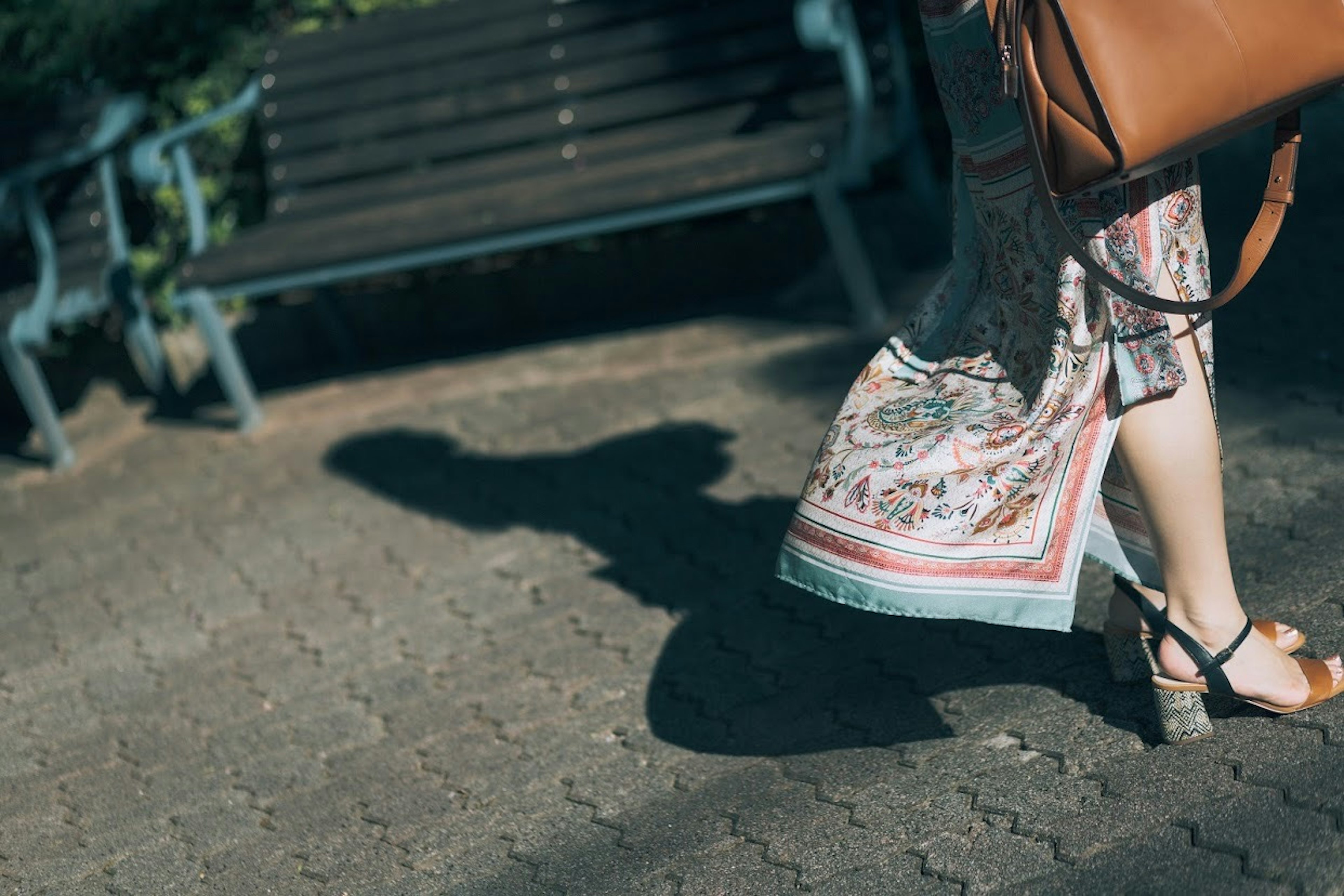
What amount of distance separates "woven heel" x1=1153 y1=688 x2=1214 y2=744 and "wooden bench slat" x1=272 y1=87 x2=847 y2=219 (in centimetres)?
280

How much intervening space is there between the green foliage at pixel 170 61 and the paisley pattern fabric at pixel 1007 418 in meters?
4.21

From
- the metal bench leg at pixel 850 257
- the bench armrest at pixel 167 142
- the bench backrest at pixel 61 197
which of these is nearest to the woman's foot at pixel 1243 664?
the metal bench leg at pixel 850 257

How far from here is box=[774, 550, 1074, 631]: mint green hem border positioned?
A: 7.64ft

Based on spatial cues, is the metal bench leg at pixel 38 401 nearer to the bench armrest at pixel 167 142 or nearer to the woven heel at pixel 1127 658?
the bench armrest at pixel 167 142

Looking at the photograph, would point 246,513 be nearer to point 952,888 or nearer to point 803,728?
point 803,728

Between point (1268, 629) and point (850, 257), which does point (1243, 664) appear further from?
point (850, 257)

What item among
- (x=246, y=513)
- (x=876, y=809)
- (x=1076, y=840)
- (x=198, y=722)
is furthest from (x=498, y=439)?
(x=1076, y=840)

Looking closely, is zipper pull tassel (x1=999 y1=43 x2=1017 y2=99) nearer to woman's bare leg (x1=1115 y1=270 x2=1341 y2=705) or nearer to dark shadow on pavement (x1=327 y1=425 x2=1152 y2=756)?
woman's bare leg (x1=1115 y1=270 x2=1341 y2=705)

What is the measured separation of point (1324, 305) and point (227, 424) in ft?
12.4

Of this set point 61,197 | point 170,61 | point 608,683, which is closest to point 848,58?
point 608,683

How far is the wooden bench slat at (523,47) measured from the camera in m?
5.33

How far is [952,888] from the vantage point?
2.35 m

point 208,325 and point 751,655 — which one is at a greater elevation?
point 208,325

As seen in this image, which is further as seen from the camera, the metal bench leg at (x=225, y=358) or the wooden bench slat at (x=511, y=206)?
the metal bench leg at (x=225, y=358)
